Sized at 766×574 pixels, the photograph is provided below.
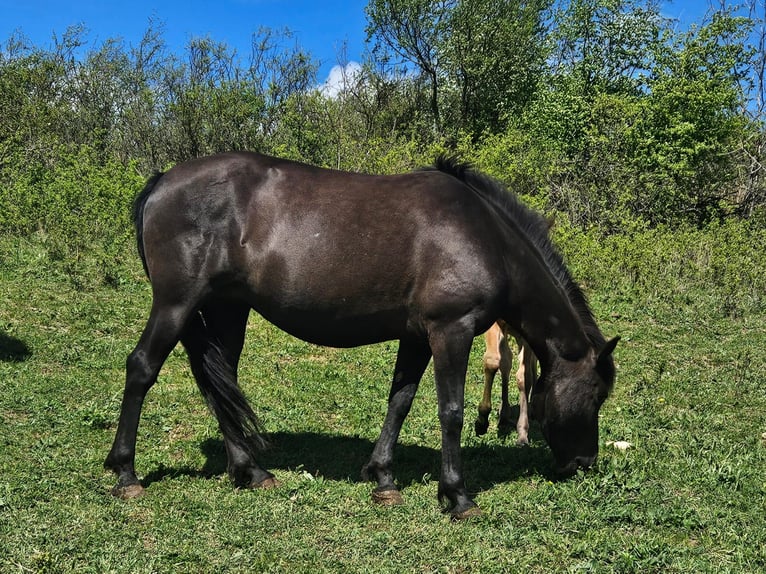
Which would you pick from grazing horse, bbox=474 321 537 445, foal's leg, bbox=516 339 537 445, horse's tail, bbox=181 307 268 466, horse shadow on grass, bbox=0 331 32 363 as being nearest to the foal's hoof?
horse's tail, bbox=181 307 268 466

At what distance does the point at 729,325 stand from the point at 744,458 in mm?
5255

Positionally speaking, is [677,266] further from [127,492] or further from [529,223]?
[127,492]

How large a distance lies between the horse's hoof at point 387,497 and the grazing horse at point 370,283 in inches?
0.6

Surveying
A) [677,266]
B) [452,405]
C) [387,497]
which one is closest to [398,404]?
[452,405]

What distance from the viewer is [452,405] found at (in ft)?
15.2

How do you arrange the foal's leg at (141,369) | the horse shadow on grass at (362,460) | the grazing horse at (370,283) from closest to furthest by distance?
the grazing horse at (370,283) → the foal's leg at (141,369) → the horse shadow on grass at (362,460)

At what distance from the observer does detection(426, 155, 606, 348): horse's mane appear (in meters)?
4.99

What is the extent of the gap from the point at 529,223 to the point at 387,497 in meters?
2.31

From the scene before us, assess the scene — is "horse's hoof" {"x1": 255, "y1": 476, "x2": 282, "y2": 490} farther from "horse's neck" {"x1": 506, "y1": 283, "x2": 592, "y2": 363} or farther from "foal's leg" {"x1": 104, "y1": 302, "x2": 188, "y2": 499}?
"horse's neck" {"x1": 506, "y1": 283, "x2": 592, "y2": 363}

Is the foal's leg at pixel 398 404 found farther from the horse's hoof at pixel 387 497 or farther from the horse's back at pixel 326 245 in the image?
the horse's back at pixel 326 245

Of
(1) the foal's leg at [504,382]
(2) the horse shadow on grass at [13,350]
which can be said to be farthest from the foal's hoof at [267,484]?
(2) the horse shadow on grass at [13,350]

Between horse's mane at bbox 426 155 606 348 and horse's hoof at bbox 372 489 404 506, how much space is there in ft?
6.28

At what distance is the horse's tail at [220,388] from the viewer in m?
5.06

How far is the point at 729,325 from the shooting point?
1000 cm
